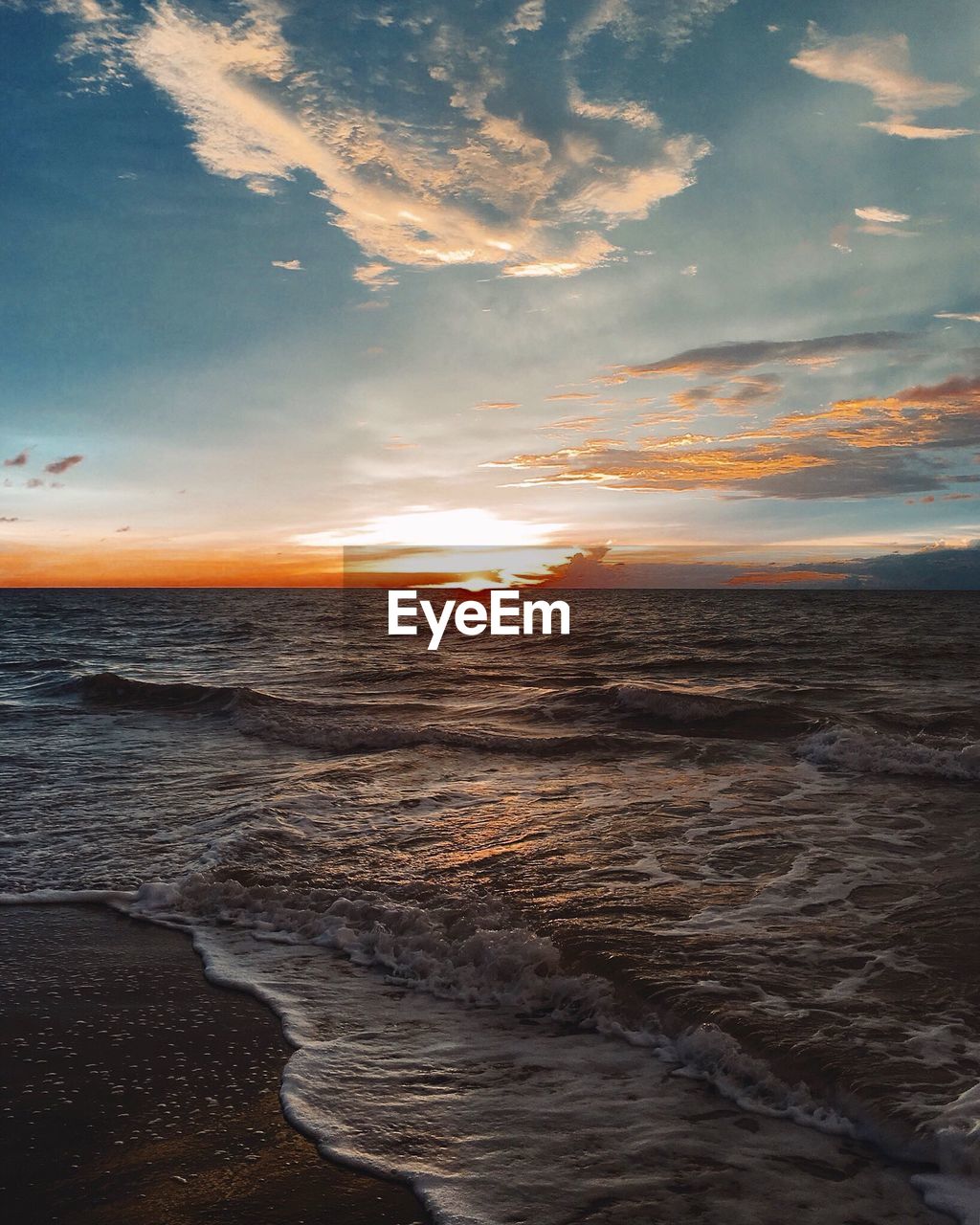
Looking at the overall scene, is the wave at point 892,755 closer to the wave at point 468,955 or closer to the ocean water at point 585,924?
the ocean water at point 585,924

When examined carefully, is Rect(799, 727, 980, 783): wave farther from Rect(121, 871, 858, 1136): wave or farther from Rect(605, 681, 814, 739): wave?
Rect(121, 871, 858, 1136): wave

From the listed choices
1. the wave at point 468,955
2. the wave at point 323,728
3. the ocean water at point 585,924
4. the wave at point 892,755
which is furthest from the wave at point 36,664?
the wave at point 892,755

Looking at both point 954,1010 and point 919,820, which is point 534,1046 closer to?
point 954,1010

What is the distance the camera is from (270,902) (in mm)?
7352

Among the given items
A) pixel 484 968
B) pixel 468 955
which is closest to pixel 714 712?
pixel 468 955

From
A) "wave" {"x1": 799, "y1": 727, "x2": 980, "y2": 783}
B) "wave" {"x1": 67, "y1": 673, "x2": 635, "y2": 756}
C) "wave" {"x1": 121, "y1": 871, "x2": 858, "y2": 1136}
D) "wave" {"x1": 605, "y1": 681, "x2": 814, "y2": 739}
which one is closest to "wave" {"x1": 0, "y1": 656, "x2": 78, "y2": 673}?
"wave" {"x1": 67, "y1": 673, "x2": 635, "y2": 756}

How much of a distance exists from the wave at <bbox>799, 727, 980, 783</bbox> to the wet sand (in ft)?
35.0

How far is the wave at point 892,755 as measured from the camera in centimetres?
1238

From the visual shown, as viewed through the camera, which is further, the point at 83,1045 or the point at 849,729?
the point at 849,729

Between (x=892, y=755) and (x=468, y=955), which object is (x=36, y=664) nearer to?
(x=892, y=755)

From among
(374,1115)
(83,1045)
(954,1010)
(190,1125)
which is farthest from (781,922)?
(83,1045)

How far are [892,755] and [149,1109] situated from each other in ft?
40.0

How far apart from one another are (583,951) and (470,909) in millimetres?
1209

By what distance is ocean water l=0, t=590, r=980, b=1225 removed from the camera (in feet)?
12.9
